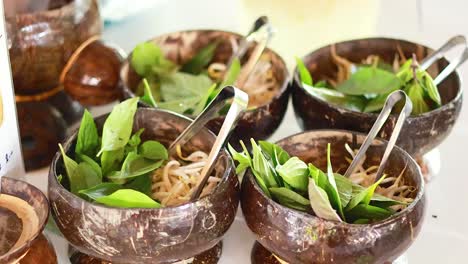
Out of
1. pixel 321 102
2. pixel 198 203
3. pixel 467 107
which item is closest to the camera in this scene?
pixel 198 203

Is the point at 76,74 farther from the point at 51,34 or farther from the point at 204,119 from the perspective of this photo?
the point at 204,119

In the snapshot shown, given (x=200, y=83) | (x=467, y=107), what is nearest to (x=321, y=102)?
(x=200, y=83)

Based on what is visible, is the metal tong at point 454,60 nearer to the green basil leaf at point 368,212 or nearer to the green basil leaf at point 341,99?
the green basil leaf at point 341,99

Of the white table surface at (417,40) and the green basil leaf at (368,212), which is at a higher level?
the green basil leaf at (368,212)

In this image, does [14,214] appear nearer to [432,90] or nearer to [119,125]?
[119,125]

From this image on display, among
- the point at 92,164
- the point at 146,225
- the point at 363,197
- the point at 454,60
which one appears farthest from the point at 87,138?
the point at 454,60

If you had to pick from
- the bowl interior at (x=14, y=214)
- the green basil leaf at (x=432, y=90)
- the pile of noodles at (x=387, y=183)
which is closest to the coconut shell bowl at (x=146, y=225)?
the bowl interior at (x=14, y=214)
